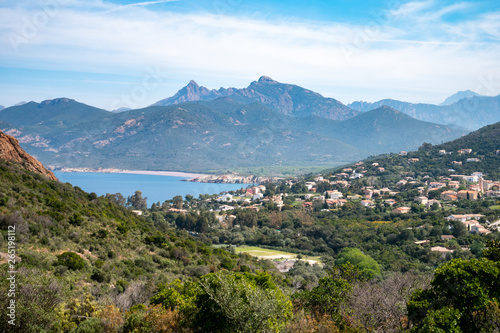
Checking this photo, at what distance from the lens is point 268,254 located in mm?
33594

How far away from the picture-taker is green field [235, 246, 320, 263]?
3209cm

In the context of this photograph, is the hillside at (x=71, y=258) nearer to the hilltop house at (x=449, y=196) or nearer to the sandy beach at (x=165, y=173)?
the hilltop house at (x=449, y=196)

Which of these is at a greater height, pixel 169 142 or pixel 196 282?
pixel 169 142

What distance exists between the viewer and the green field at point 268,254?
32.1 meters

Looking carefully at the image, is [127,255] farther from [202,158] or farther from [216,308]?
[202,158]

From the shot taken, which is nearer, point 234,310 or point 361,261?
point 234,310

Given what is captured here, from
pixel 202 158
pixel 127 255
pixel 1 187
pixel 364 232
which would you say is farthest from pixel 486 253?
pixel 202 158

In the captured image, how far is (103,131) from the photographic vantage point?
174750mm

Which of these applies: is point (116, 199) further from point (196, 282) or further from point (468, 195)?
point (468, 195)

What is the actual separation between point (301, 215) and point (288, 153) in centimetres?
13368

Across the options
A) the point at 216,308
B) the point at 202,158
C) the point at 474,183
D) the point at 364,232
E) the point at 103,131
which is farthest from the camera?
the point at 103,131

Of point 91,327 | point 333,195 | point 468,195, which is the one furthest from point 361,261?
point 333,195

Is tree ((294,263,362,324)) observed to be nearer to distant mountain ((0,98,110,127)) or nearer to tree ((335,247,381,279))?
tree ((335,247,381,279))

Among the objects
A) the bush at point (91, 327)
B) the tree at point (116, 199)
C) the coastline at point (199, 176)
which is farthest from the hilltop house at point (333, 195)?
the bush at point (91, 327)
